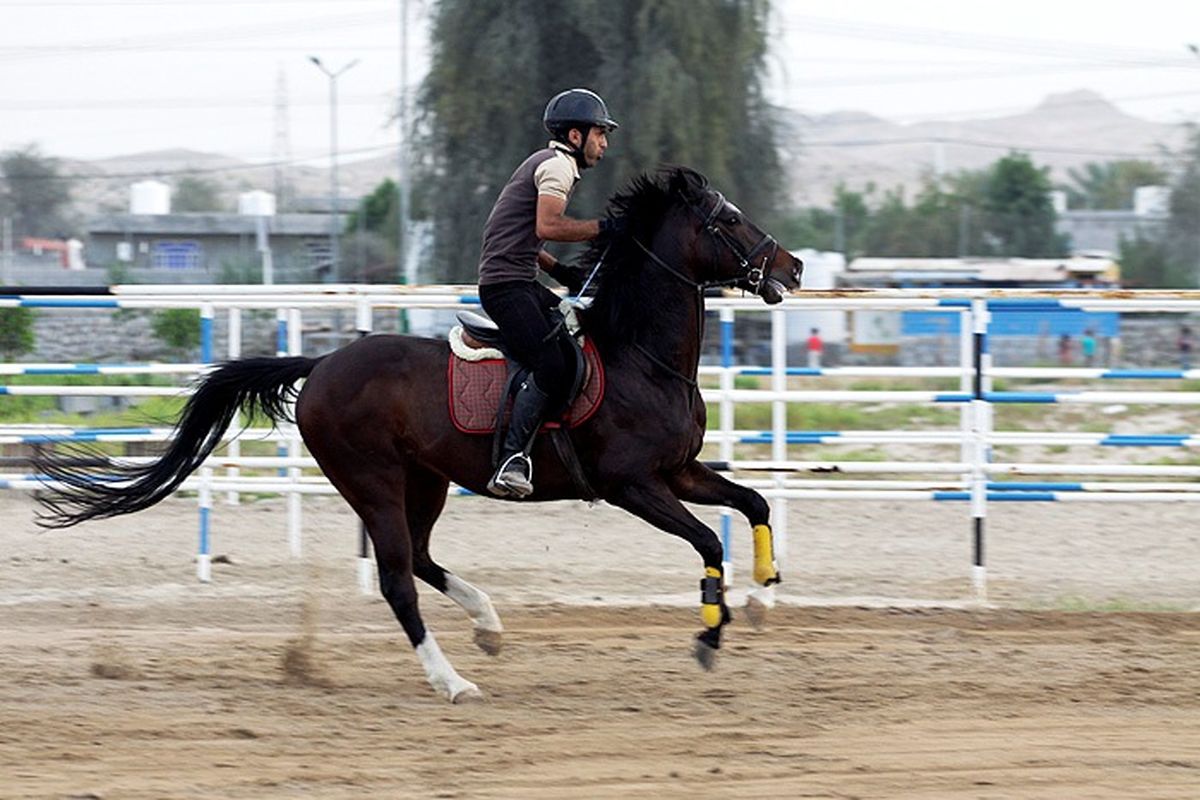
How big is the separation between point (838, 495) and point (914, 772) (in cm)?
406

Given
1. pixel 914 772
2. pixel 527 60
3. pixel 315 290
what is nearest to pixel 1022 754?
pixel 914 772

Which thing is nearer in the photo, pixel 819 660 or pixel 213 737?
pixel 213 737

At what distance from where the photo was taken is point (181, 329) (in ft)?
56.6

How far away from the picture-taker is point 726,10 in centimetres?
2931

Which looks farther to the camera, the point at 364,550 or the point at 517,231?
the point at 364,550

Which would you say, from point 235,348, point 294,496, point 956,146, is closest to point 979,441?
point 294,496

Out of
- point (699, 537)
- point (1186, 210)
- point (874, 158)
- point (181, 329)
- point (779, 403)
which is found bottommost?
point (699, 537)

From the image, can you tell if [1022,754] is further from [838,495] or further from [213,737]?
[838,495]

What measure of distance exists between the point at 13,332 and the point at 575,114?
892cm

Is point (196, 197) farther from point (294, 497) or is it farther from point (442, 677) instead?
point (442, 677)

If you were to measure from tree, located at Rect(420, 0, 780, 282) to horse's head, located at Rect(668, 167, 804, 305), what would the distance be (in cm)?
2074

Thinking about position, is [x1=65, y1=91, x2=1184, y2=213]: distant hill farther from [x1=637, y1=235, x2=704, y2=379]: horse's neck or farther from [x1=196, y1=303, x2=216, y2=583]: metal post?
[x1=637, y1=235, x2=704, y2=379]: horse's neck

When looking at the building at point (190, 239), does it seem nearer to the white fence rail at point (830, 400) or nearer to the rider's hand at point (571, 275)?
the white fence rail at point (830, 400)

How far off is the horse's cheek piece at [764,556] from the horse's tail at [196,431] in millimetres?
2297
